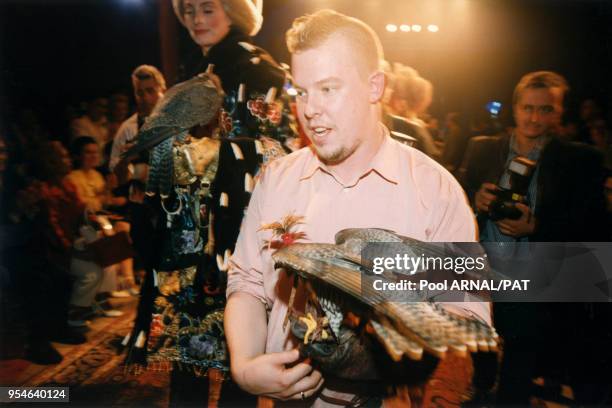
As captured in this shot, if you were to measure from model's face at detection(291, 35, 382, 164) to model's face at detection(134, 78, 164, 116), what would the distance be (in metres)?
0.51

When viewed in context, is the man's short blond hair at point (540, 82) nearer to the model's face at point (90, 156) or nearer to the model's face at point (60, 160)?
the model's face at point (90, 156)

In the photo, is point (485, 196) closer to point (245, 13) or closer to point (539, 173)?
point (539, 173)

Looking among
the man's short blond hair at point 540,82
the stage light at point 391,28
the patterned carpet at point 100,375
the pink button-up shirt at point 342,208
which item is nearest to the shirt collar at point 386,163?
the pink button-up shirt at point 342,208

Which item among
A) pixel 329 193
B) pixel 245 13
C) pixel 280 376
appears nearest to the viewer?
pixel 280 376

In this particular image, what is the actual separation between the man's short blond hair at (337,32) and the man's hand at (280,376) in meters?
0.85

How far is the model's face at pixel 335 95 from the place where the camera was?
1.33 meters

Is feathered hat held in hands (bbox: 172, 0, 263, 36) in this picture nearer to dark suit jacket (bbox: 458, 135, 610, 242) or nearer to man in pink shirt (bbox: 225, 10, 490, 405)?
man in pink shirt (bbox: 225, 10, 490, 405)

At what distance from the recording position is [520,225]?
1.49m

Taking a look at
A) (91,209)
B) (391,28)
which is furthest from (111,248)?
(391,28)

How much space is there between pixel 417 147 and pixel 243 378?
0.84 meters

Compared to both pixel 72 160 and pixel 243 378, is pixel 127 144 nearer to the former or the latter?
pixel 72 160

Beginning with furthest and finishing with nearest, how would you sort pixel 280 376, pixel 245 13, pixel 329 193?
1. pixel 245 13
2. pixel 329 193
3. pixel 280 376

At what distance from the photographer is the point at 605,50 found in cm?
151

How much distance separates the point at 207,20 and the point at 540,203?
3.99 ft
